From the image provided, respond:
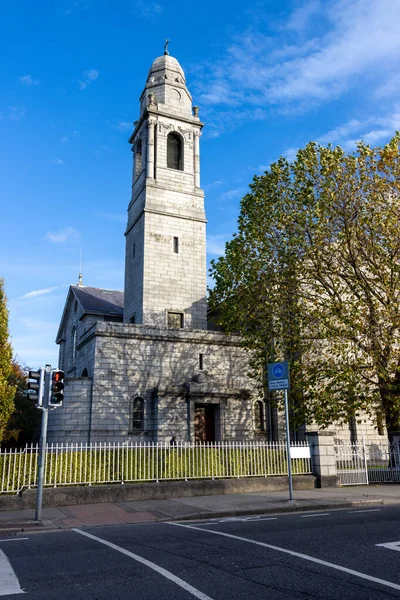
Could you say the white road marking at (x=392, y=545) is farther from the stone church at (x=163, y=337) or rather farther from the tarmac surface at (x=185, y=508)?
the stone church at (x=163, y=337)

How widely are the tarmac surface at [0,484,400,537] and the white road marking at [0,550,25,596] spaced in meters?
3.74

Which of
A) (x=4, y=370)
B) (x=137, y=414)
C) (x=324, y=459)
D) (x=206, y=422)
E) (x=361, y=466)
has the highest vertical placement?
(x=4, y=370)

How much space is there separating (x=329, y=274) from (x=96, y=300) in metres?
23.4

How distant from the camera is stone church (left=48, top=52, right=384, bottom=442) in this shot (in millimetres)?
25047

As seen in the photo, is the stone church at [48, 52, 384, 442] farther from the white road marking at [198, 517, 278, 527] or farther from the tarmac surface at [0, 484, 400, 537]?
the white road marking at [198, 517, 278, 527]

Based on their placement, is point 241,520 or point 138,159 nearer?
point 241,520

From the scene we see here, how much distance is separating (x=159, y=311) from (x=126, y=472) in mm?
15486

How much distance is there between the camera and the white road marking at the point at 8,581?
5.48m

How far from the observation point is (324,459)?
1719cm

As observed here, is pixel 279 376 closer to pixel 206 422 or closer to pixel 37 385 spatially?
pixel 37 385

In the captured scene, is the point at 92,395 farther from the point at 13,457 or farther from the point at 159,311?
the point at 13,457

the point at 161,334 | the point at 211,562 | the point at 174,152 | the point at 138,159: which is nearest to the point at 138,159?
the point at 138,159

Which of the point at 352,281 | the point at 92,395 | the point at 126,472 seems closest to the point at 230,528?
the point at 126,472

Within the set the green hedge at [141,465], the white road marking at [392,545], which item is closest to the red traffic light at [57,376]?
the green hedge at [141,465]
